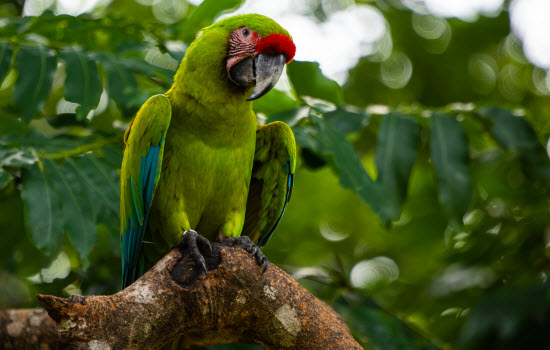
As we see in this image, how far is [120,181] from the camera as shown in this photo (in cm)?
239

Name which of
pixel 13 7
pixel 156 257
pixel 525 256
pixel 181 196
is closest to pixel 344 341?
pixel 181 196

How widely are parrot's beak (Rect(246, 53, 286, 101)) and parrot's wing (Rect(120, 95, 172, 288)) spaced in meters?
0.38

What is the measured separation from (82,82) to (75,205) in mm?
545

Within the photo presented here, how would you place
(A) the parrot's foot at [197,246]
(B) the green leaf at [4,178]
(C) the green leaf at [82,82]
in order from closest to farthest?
(A) the parrot's foot at [197,246] → (B) the green leaf at [4,178] → (C) the green leaf at [82,82]

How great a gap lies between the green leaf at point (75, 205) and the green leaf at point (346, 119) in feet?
3.75

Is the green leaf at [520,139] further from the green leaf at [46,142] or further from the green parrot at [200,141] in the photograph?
the green leaf at [46,142]

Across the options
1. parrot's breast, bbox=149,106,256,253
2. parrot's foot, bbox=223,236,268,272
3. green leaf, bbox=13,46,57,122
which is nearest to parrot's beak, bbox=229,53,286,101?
parrot's breast, bbox=149,106,256,253

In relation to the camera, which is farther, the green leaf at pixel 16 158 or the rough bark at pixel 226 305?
the green leaf at pixel 16 158

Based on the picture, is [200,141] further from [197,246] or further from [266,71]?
[197,246]

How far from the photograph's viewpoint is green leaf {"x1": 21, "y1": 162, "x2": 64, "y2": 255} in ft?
6.77

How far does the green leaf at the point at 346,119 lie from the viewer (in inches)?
99.3

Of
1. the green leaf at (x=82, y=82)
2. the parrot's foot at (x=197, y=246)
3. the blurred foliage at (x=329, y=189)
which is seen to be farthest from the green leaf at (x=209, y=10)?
the parrot's foot at (x=197, y=246)

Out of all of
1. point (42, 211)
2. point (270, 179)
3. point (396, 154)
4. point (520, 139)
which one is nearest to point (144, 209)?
point (42, 211)

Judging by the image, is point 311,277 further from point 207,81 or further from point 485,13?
point 485,13
